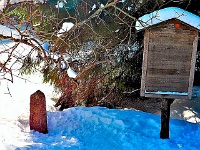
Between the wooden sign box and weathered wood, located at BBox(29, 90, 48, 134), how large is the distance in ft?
5.69

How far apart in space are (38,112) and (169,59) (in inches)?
94.3

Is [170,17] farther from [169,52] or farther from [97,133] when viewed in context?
[97,133]

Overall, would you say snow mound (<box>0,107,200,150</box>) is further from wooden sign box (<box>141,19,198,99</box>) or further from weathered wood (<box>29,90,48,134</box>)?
wooden sign box (<box>141,19,198,99</box>)

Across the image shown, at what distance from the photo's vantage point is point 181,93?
5.27 metres

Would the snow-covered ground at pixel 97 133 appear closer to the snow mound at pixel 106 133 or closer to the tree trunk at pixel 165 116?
the snow mound at pixel 106 133

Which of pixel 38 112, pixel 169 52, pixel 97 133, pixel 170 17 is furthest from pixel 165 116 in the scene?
pixel 38 112

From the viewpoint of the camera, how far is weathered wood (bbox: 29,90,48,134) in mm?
5547

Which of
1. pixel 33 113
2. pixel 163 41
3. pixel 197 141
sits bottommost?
pixel 197 141

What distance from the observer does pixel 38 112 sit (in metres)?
5.61

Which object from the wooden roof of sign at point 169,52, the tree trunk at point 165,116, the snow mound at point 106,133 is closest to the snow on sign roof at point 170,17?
the wooden roof of sign at point 169,52

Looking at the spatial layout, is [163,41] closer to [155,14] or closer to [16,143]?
[155,14]

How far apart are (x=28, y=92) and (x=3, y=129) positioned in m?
6.31

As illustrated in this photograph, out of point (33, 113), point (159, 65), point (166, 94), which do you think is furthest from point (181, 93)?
point (33, 113)

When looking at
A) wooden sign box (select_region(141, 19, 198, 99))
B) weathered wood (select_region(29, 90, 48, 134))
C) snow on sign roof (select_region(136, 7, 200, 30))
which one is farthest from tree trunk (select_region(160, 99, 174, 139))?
weathered wood (select_region(29, 90, 48, 134))
